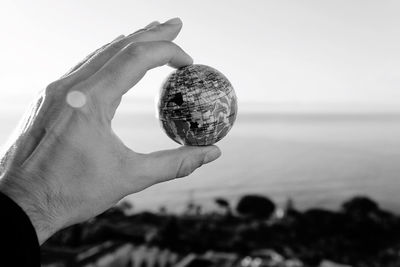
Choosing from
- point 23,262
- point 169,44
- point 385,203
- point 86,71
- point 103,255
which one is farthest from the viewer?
point 385,203

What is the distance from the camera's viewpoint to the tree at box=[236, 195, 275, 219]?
43.7m

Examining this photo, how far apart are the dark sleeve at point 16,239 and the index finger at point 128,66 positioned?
2.79ft

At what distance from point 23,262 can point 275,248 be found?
29.2 meters

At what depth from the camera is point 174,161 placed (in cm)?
302

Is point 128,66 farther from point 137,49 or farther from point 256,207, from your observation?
point 256,207

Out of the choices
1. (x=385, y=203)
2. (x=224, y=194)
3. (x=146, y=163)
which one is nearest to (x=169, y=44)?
(x=146, y=163)

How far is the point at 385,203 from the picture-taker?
62.8m

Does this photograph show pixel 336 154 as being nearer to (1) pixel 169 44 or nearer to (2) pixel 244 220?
(2) pixel 244 220

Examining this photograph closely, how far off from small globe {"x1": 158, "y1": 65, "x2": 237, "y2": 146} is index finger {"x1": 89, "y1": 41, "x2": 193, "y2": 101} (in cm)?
132

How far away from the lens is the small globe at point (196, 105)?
163 inches

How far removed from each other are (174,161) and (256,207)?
140 ft

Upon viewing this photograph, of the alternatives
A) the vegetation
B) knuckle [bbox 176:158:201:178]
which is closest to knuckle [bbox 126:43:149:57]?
knuckle [bbox 176:158:201:178]

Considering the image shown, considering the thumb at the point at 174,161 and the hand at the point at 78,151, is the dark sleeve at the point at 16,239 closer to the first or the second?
the hand at the point at 78,151

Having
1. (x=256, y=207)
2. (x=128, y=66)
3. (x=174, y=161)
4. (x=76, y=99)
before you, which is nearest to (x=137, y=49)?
(x=128, y=66)
